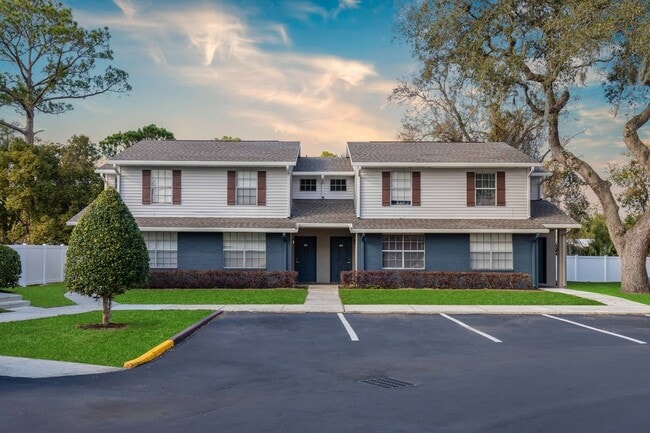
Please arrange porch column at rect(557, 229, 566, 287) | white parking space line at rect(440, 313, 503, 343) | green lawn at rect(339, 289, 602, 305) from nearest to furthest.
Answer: white parking space line at rect(440, 313, 503, 343) → green lawn at rect(339, 289, 602, 305) → porch column at rect(557, 229, 566, 287)

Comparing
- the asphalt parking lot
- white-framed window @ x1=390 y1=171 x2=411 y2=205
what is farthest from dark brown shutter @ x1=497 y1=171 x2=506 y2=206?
the asphalt parking lot

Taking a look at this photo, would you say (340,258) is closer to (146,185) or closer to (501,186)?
(501,186)

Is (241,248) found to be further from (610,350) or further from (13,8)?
(13,8)

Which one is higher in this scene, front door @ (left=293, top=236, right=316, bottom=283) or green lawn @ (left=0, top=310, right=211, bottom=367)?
front door @ (left=293, top=236, right=316, bottom=283)

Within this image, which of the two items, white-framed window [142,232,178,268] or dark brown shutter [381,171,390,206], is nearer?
white-framed window [142,232,178,268]

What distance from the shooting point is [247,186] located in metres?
28.0

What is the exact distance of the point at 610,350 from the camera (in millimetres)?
12359

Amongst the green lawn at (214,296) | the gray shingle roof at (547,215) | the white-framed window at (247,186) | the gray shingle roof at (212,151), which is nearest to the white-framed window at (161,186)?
the gray shingle roof at (212,151)

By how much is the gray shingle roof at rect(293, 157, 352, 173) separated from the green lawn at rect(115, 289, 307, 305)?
745 cm

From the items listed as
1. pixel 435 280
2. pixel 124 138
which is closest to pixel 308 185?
pixel 435 280

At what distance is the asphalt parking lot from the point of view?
7094 mm

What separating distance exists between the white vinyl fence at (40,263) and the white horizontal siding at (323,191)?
36.2ft

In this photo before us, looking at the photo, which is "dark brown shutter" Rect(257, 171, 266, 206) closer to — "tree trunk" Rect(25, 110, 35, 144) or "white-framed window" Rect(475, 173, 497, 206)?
"white-framed window" Rect(475, 173, 497, 206)

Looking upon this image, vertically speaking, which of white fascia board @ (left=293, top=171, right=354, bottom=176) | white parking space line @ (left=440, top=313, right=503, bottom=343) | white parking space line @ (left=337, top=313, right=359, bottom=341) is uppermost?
white fascia board @ (left=293, top=171, right=354, bottom=176)
